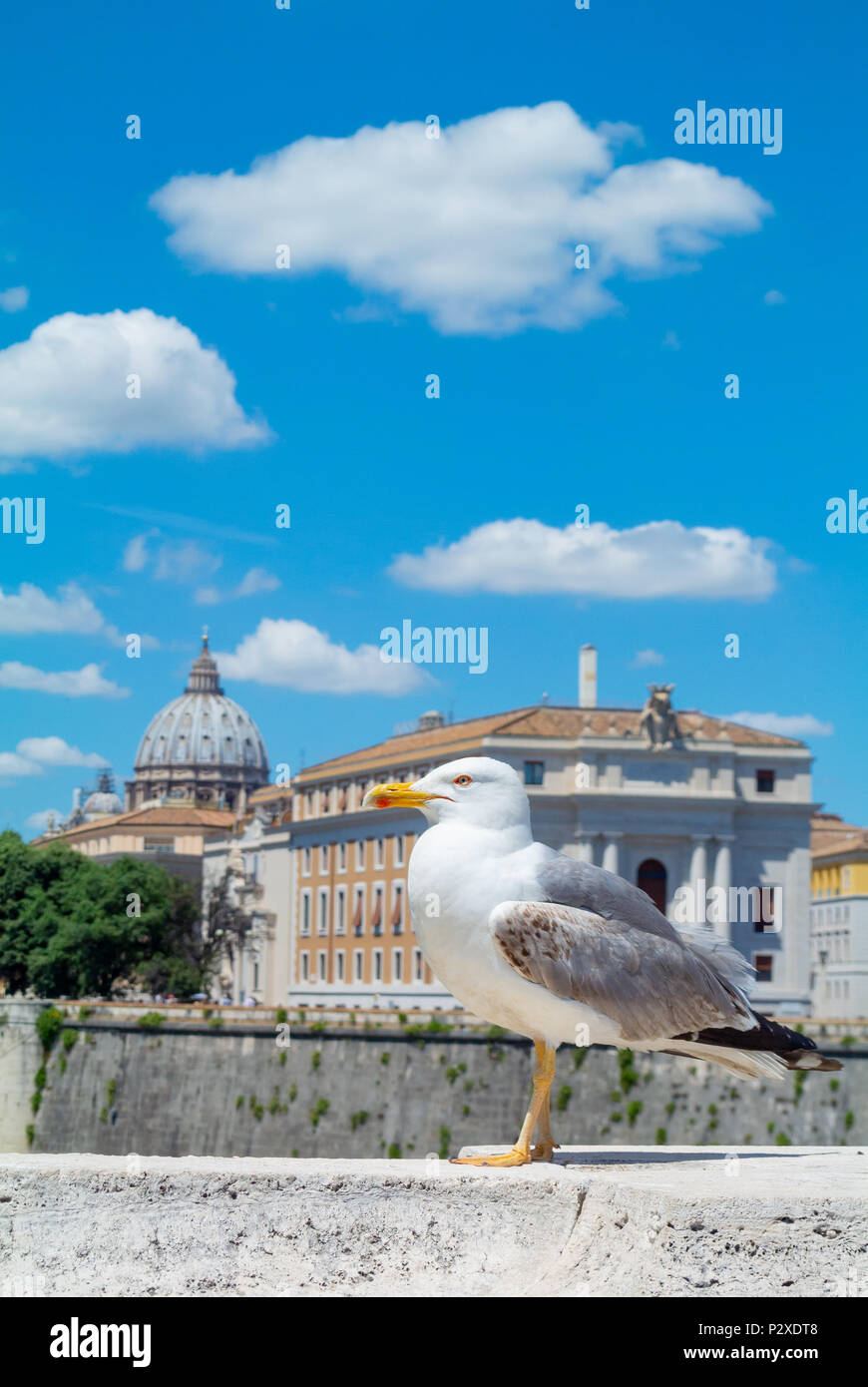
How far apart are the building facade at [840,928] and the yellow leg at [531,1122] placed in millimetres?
104910

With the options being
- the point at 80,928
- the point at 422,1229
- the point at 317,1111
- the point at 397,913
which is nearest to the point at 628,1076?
the point at 317,1111

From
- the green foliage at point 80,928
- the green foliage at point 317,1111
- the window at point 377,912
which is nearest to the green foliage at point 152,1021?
the green foliage at point 317,1111

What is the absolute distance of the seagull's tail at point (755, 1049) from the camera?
9125 mm

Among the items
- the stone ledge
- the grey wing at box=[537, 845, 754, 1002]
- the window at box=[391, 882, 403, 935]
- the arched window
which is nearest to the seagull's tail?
the grey wing at box=[537, 845, 754, 1002]

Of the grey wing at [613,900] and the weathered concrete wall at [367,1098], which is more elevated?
the grey wing at [613,900]

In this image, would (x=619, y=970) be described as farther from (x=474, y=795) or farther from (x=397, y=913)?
(x=397, y=913)

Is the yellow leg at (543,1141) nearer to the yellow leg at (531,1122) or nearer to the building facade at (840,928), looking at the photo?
the yellow leg at (531,1122)

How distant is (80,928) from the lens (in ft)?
251

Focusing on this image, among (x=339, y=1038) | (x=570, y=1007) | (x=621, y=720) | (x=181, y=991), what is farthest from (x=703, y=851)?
(x=570, y=1007)

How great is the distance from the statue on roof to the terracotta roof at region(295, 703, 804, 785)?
2.29ft

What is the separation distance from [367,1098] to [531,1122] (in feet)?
154

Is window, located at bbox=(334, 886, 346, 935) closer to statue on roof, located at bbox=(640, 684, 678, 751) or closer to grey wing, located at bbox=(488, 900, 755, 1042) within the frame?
statue on roof, located at bbox=(640, 684, 678, 751)

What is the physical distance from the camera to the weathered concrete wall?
48.7 metres

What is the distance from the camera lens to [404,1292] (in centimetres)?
721
